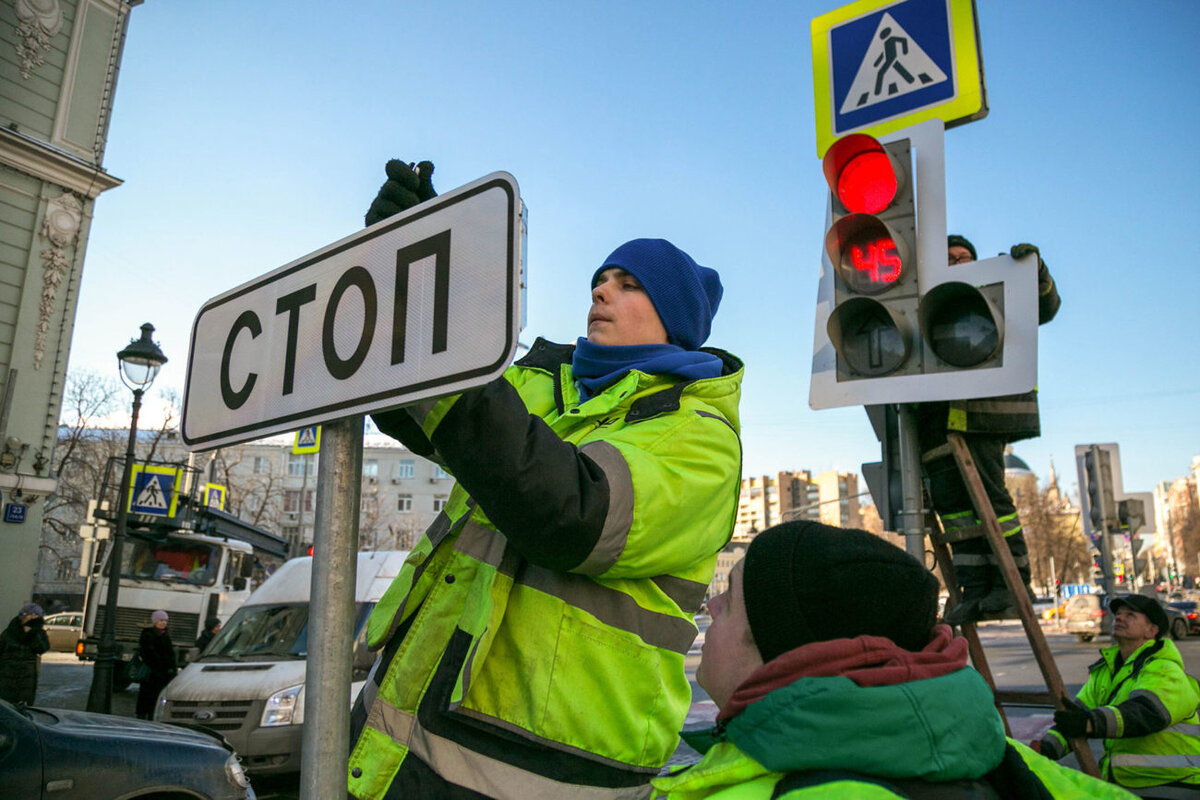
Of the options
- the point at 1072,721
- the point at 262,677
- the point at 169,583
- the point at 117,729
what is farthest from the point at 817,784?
the point at 169,583

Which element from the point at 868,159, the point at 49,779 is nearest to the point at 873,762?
the point at 868,159

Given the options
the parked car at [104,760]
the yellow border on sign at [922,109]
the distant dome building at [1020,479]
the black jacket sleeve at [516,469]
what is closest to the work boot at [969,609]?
the yellow border on sign at [922,109]

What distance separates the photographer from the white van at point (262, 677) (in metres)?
8.01

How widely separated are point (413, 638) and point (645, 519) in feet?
1.93

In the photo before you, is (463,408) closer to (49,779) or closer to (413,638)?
(413,638)

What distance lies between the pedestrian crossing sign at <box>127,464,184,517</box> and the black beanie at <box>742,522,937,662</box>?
44.7ft

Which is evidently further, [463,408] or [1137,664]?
[1137,664]

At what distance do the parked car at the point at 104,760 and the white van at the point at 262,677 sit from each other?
1884 millimetres

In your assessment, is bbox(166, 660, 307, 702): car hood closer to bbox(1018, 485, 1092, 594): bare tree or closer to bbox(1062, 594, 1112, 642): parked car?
bbox(1062, 594, 1112, 642): parked car

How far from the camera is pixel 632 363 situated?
6.56 ft

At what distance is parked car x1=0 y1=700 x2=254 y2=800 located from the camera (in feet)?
14.7

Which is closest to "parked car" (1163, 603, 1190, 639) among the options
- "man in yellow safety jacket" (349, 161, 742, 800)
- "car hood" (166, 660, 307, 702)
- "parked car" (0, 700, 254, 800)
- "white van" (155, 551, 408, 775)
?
"white van" (155, 551, 408, 775)

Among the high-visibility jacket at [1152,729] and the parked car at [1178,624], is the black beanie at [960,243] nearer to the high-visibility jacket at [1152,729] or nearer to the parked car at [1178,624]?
the high-visibility jacket at [1152,729]

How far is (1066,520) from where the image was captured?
65812 mm
